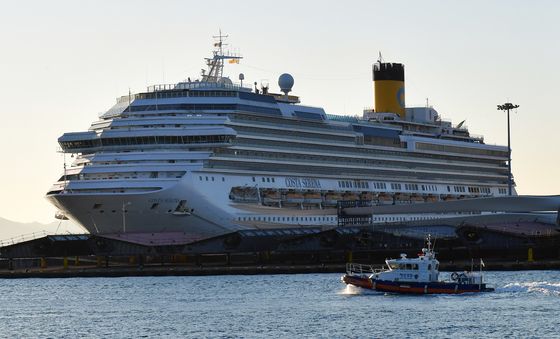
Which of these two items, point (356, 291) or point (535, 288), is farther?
point (356, 291)

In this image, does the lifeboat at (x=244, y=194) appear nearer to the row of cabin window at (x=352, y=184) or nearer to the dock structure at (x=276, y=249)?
the dock structure at (x=276, y=249)

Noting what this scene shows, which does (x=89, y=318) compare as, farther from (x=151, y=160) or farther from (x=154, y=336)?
(x=151, y=160)

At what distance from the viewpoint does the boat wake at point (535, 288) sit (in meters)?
97.8

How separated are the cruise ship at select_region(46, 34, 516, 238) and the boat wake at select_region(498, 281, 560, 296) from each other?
39.2m

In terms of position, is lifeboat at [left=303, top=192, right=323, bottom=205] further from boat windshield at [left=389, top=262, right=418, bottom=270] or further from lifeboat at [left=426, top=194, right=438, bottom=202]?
boat windshield at [left=389, top=262, right=418, bottom=270]

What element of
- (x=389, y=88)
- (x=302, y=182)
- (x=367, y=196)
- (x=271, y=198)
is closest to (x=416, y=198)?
(x=367, y=196)

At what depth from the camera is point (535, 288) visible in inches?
3890

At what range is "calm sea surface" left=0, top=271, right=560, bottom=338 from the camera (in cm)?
8162

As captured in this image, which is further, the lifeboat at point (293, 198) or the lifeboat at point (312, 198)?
the lifeboat at point (312, 198)

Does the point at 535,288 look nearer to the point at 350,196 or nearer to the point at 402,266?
the point at 402,266

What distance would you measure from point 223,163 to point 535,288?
4462 cm

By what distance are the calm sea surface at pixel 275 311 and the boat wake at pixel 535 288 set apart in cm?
6

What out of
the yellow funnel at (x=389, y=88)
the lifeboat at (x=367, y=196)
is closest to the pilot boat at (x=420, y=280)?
the lifeboat at (x=367, y=196)

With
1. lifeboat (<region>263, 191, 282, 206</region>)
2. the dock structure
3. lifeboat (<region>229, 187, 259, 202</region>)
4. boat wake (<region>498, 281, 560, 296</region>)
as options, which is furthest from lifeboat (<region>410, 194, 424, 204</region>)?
boat wake (<region>498, 281, 560, 296</region>)
